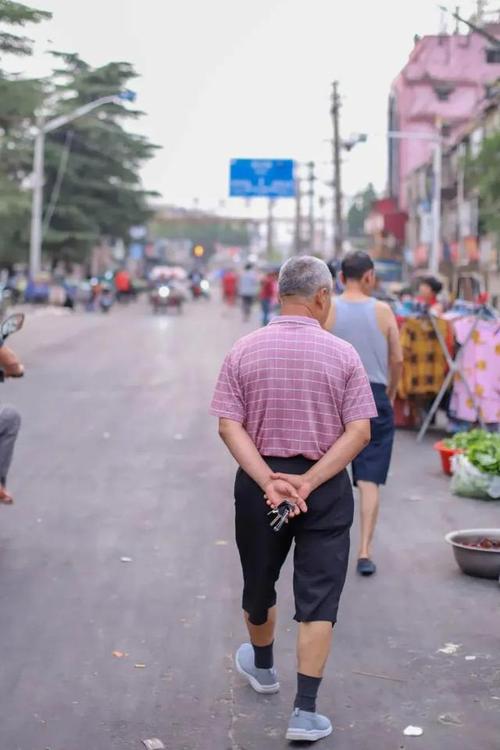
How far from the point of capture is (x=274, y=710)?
18.1 ft

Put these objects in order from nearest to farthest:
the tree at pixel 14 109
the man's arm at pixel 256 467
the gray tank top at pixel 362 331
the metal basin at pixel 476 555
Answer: the man's arm at pixel 256 467 < the metal basin at pixel 476 555 < the gray tank top at pixel 362 331 < the tree at pixel 14 109

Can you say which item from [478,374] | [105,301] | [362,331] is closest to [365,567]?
[362,331]

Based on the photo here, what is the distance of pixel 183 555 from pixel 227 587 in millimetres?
879

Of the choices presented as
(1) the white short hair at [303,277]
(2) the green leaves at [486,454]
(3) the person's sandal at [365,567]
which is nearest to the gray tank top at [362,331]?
(3) the person's sandal at [365,567]

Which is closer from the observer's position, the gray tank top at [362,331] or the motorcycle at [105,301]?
the gray tank top at [362,331]

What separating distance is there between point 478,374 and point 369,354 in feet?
19.3

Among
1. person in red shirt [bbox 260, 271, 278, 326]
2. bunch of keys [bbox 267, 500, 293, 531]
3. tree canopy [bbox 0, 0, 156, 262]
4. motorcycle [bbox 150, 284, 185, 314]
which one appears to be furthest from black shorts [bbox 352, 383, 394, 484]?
tree canopy [bbox 0, 0, 156, 262]

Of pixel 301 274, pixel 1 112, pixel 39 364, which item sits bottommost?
pixel 39 364

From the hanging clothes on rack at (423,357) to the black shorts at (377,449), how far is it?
6177 mm

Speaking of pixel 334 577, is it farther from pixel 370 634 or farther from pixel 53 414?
pixel 53 414

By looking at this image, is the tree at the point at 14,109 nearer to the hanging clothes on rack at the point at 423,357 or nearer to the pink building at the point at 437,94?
the pink building at the point at 437,94

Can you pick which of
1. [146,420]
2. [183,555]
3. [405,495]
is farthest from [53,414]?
[183,555]

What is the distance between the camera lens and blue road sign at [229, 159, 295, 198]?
47688mm

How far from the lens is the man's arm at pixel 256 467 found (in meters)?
5.02
